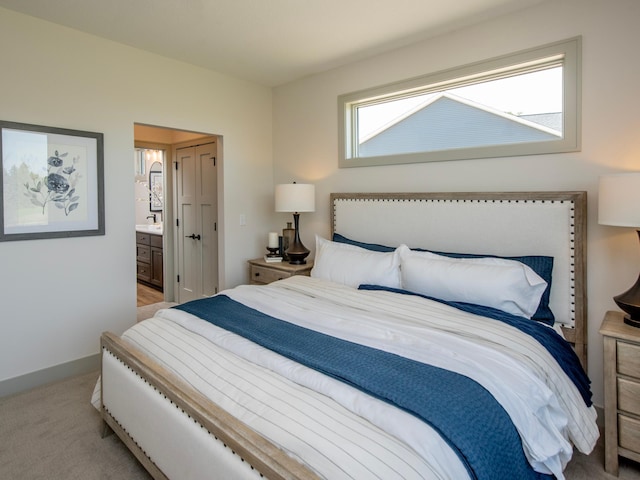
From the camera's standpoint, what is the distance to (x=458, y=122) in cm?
300

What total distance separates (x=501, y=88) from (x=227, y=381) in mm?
2737

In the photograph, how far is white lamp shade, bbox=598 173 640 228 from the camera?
6.17 feet

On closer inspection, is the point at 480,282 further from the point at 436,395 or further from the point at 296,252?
the point at 296,252

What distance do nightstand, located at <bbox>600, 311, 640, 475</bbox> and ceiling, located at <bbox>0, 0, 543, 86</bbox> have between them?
84.6 inches

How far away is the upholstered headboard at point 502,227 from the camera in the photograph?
2.36 m

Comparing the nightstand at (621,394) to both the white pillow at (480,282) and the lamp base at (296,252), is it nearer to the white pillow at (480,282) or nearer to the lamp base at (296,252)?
the white pillow at (480,282)

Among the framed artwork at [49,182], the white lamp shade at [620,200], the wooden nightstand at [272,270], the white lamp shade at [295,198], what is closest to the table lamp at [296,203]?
the white lamp shade at [295,198]

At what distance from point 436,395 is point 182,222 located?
4.38m

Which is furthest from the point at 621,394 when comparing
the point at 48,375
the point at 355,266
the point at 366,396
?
the point at 48,375

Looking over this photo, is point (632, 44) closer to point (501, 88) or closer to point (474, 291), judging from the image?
point (501, 88)

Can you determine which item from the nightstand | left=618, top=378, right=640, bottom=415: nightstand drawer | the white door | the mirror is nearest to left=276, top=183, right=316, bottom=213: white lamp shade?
the white door

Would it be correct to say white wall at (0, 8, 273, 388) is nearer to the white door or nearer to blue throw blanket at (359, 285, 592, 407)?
the white door

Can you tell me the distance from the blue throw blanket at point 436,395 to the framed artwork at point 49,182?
6.88 ft

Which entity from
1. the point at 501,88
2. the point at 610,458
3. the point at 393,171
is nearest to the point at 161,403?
the point at 610,458
